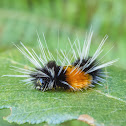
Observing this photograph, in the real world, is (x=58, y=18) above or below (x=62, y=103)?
above

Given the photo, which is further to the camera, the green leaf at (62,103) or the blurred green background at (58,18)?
the blurred green background at (58,18)

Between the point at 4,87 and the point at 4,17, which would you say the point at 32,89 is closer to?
the point at 4,87

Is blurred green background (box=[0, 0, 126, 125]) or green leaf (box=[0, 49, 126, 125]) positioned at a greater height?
blurred green background (box=[0, 0, 126, 125])

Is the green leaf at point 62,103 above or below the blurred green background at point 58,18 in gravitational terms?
below

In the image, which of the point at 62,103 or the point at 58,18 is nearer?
the point at 62,103

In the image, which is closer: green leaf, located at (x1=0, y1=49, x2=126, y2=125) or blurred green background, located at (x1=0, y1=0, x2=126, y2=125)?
green leaf, located at (x1=0, y1=49, x2=126, y2=125)
